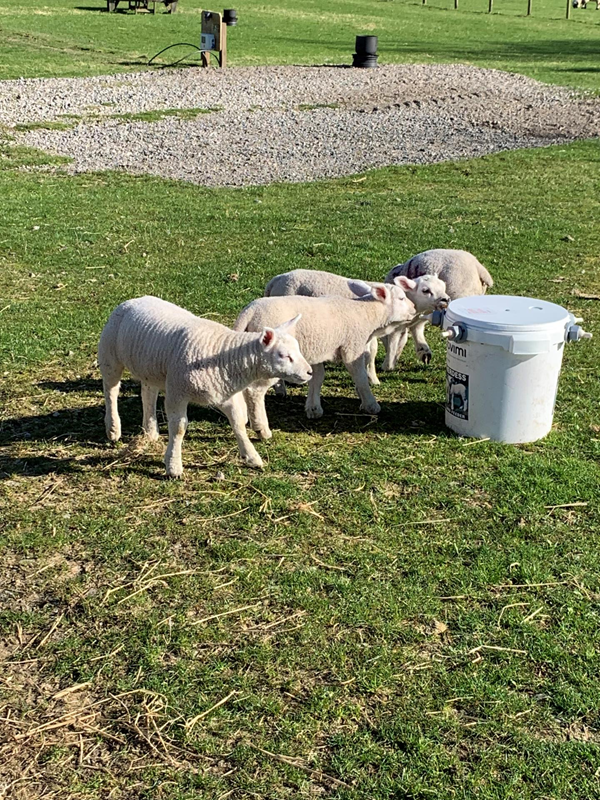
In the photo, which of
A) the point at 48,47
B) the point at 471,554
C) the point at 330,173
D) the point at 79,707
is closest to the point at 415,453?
the point at 471,554

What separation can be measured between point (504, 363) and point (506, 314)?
34 cm

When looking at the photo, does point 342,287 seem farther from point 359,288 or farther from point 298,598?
point 298,598

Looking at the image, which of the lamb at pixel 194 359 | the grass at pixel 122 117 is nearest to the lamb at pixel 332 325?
the lamb at pixel 194 359

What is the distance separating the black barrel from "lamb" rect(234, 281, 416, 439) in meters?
22.7

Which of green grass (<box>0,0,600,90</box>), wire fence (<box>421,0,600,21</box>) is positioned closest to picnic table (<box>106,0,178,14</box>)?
green grass (<box>0,0,600,90</box>)

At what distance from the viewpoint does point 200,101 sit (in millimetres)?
22016

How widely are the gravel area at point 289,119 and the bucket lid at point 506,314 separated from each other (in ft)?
32.3

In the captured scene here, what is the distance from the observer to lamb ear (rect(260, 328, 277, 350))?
5.67 meters

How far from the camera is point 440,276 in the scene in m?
7.64

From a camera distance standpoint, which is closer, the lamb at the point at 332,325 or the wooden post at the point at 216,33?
the lamb at the point at 332,325

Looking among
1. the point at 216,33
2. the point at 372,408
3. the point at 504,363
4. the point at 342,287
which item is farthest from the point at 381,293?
the point at 216,33

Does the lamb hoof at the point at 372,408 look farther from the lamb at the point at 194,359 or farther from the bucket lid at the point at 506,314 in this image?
the lamb at the point at 194,359

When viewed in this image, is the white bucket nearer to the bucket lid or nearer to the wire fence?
the bucket lid

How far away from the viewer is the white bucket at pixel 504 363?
5957 mm
